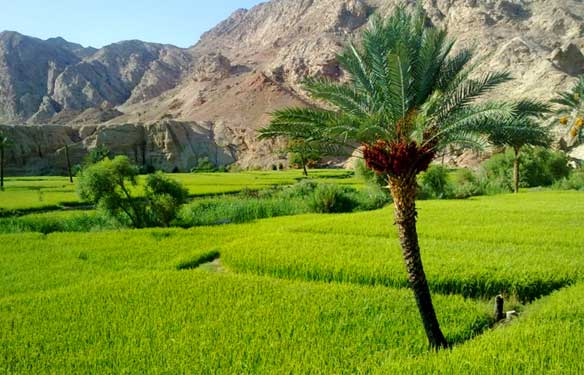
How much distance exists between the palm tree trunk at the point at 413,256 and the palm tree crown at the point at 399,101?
0.31 m

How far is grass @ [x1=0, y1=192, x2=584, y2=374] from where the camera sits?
7730 mm

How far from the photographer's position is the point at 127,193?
24.3m

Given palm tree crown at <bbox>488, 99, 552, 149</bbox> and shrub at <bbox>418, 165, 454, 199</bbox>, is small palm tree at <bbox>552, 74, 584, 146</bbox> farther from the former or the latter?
palm tree crown at <bbox>488, 99, 552, 149</bbox>

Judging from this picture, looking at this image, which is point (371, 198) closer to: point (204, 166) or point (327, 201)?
point (327, 201)

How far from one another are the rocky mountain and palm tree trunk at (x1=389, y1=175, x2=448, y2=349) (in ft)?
205

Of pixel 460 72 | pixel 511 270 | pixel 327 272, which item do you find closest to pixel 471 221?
pixel 511 270

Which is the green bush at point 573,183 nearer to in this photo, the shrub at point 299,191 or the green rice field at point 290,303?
the shrub at point 299,191

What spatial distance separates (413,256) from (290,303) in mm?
3619

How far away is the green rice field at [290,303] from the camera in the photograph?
7.71 metres

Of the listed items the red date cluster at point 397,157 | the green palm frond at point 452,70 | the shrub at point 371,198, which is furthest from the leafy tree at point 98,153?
the red date cluster at point 397,157

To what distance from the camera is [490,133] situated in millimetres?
8023

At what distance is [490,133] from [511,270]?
18.7 ft

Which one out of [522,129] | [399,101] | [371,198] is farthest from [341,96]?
[371,198]

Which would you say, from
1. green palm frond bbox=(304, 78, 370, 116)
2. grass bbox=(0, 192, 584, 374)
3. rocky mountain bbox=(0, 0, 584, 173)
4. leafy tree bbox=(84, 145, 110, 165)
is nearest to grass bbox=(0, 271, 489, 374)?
grass bbox=(0, 192, 584, 374)
